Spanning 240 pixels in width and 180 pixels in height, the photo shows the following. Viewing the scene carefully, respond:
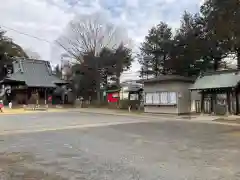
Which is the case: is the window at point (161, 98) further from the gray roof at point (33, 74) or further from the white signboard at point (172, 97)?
the gray roof at point (33, 74)

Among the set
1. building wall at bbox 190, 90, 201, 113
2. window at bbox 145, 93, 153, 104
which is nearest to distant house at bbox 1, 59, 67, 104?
window at bbox 145, 93, 153, 104

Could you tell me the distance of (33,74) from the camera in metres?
57.5

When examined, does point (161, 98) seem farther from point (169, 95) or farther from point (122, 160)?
point (122, 160)

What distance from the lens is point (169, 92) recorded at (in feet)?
105

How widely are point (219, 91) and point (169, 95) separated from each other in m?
5.36

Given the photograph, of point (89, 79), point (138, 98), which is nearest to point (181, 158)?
point (138, 98)

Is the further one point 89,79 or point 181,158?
point 89,79

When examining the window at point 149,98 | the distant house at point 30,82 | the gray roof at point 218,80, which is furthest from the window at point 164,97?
the distant house at point 30,82

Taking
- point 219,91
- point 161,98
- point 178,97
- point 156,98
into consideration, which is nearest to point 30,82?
point 156,98

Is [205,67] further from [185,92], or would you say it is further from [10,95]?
[10,95]

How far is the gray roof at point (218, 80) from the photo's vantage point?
27688 mm

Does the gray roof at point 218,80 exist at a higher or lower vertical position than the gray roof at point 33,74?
lower

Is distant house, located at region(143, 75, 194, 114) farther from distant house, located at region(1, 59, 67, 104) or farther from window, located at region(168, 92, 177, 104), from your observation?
distant house, located at region(1, 59, 67, 104)

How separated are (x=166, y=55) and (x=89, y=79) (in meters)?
14.4
